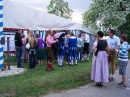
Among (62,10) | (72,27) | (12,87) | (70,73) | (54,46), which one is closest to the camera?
(12,87)

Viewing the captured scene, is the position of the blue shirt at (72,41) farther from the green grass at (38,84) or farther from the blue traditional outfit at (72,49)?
the green grass at (38,84)

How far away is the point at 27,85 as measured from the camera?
723cm

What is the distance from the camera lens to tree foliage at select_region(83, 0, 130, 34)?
24.2 m

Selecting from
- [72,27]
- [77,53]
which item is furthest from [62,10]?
[77,53]

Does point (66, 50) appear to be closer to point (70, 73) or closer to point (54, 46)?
point (54, 46)

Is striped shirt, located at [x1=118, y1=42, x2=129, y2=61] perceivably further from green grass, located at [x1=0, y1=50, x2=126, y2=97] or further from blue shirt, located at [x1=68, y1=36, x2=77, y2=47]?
blue shirt, located at [x1=68, y1=36, x2=77, y2=47]

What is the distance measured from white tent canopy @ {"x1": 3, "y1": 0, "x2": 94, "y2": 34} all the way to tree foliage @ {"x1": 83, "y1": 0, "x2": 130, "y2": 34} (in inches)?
295

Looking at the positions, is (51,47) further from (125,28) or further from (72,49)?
(125,28)

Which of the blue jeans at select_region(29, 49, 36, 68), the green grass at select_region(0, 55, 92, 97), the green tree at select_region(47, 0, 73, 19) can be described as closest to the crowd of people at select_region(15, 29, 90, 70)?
the blue jeans at select_region(29, 49, 36, 68)

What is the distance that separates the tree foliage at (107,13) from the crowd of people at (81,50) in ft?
33.4

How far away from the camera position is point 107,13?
24.4 metres

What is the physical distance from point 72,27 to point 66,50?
17.5ft

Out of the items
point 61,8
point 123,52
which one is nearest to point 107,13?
point 123,52

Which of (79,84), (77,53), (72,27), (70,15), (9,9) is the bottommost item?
(79,84)
